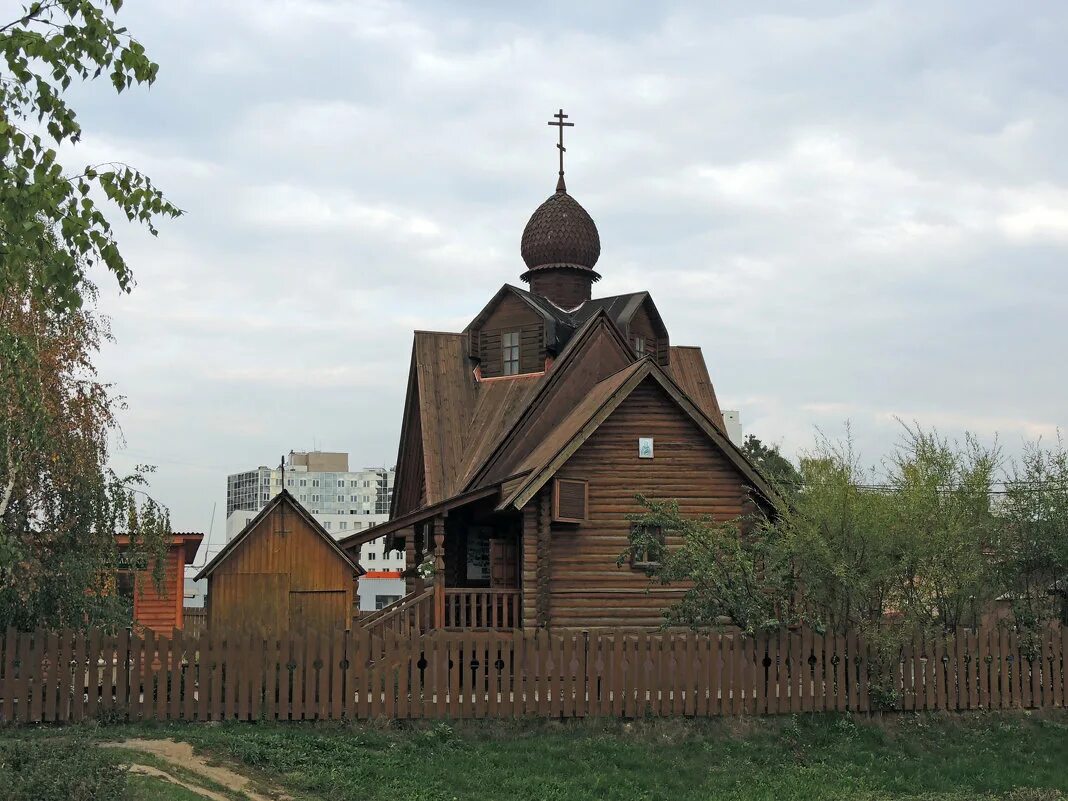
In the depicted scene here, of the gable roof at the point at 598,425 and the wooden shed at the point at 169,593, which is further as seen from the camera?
the wooden shed at the point at 169,593

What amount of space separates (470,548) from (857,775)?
44.4ft

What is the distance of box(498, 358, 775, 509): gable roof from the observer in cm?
2236

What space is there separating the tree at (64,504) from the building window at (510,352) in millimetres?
13054

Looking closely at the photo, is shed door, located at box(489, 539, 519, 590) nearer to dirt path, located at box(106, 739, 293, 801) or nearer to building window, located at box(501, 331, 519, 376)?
building window, located at box(501, 331, 519, 376)

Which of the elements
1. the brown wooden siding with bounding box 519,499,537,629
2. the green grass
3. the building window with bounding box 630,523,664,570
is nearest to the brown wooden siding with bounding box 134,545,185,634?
the brown wooden siding with bounding box 519,499,537,629

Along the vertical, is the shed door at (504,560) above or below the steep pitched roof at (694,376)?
below

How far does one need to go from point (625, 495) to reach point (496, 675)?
6619 millimetres

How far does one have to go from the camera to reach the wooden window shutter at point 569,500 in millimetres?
22984

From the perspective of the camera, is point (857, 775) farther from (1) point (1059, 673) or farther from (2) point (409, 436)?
(2) point (409, 436)

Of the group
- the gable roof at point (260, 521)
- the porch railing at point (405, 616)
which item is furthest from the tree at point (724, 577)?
the gable roof at point (260, 521)

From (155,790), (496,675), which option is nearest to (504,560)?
(496,675)

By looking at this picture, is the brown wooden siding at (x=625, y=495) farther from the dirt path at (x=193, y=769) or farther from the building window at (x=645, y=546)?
the dirt path at (x=193, y=769)

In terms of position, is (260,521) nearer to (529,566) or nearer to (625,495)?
(529,566)

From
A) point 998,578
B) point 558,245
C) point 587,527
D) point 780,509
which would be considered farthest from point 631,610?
point 558,245
